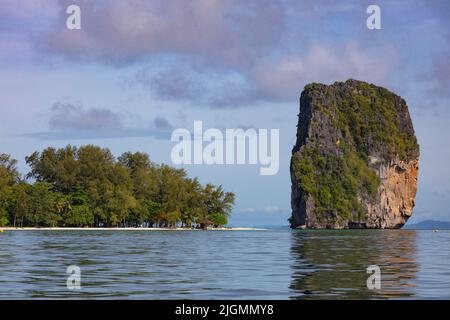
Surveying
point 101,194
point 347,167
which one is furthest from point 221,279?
point 347,167

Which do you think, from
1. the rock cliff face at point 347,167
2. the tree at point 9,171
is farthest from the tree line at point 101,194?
the rock cliff face at point 347,167

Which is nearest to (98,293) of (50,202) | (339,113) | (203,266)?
(203,266)

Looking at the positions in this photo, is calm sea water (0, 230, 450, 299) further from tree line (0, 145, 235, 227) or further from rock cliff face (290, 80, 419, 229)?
rock cliff face (290, 80, 419, 229)

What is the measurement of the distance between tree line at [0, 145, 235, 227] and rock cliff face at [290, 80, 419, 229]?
40002 millimetres

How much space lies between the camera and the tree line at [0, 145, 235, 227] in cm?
11369

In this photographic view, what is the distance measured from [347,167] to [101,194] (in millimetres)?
81715

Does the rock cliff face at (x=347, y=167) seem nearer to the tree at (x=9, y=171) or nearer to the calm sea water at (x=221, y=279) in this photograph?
the tree at (x=9, y=171)

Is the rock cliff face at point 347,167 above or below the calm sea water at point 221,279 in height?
above

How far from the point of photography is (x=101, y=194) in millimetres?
121625

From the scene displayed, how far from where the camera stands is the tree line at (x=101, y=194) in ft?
373

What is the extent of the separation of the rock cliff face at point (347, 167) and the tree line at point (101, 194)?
4000cm

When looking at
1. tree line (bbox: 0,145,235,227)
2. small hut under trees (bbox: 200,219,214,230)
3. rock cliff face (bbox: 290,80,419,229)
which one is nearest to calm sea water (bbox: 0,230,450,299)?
tree line (bbox: 0,145,235,227)
